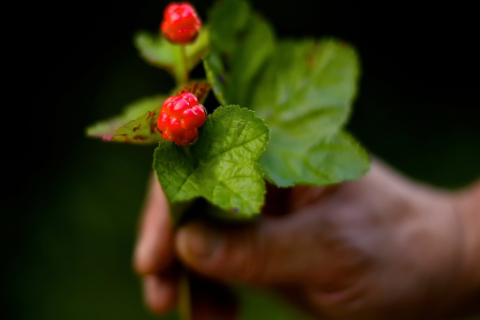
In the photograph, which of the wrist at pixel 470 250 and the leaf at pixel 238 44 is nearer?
the leaf at pixel 238 44

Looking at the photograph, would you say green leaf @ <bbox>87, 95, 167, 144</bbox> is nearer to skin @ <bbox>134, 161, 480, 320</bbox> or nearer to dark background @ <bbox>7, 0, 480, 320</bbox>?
skin @ <bbox>134, 161, 480, 320</bbox>

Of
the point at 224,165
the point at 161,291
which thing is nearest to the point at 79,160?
the point at 161,291

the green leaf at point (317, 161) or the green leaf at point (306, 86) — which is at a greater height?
the green leaf at point (306, 86)

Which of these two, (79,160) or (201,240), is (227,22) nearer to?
(201,240)

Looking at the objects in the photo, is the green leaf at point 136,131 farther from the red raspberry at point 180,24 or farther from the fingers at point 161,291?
the fingers at point 161,291

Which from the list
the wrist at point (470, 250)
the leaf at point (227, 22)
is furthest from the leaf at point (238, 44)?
the wrist at point (470, 250)

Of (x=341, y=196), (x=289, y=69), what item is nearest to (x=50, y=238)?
(x=341, y=196)

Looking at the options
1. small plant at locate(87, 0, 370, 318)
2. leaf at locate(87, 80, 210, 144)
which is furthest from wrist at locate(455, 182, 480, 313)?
leaf at locate(87, 80, 210, 144)

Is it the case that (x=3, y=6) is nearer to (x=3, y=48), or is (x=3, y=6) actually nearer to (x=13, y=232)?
(x=3, y=48)
